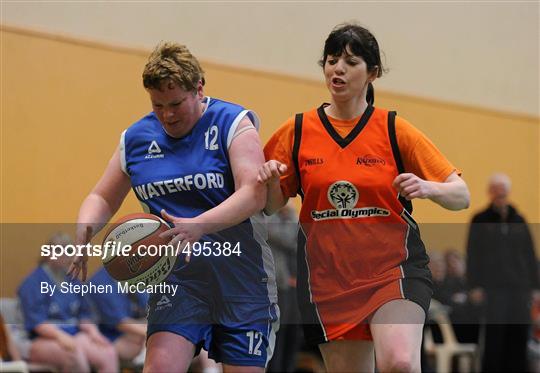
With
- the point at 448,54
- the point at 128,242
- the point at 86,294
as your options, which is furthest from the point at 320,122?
the point at 448,54

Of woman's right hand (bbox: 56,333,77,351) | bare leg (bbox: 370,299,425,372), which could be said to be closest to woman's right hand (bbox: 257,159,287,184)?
bare leg (bbox: 370,299,425,372)

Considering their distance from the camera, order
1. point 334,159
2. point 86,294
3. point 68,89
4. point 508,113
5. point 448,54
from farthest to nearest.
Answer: point 508,113 → point 448,54 → point 68,89 → point 86,294 → point 334,159

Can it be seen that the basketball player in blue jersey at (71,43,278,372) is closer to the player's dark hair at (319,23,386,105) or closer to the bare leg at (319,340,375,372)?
the bare leg at (319,340,375,372)

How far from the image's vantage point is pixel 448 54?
11305 mm

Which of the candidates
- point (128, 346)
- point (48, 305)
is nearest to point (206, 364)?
point (128, 346)

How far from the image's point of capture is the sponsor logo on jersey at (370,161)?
4102 mm

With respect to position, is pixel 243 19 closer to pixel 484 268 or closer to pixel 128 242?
pixel 484 268

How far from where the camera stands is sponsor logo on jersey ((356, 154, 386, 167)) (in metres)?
4.10

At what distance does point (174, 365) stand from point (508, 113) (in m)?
9.12

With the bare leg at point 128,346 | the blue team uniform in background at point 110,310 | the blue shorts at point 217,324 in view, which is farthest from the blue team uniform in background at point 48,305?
the blue shorts at point 217,324

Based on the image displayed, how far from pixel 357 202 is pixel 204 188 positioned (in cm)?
65

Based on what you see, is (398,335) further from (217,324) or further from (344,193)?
(217,324)

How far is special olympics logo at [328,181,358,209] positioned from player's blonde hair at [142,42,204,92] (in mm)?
713

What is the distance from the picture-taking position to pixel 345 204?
13.4 ft
